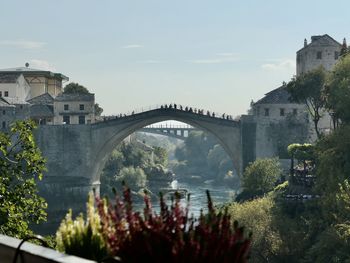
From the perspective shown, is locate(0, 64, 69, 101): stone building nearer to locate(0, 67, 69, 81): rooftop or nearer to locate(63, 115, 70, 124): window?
locate(0, 67, 69, 81): rooftop

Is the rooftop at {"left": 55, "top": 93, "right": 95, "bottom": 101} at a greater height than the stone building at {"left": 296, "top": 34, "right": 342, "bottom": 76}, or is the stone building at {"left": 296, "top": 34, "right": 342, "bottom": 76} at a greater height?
the stone building at {"left": 296, "top": 34, "right": 342, "bottom": 76}

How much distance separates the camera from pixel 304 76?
5416 cm

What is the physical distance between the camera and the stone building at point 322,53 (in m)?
66.4

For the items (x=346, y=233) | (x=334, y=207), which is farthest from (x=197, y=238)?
(x=334, y=207)

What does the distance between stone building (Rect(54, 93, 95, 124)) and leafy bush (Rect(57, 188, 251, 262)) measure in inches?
2708

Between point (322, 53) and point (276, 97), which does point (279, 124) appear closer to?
point (276, 97)

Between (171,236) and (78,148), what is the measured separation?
64633mm

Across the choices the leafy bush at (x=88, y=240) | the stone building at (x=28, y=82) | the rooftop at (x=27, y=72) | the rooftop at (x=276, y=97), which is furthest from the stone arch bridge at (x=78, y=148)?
the leafy bush at (x=88, y=240)

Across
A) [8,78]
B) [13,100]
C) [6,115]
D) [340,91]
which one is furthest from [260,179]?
[8,78]

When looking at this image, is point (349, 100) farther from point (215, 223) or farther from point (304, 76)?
point (215, 223)

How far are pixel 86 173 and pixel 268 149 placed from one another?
54.5 feet

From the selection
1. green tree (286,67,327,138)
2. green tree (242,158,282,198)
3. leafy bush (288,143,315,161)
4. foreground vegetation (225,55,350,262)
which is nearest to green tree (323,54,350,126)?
foreground vegetation (225,55,350,262)

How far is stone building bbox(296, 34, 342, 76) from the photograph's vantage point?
66.4m

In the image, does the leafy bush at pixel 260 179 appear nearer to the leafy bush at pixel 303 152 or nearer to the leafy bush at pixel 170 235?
the leafy bush at pixel 303 152
